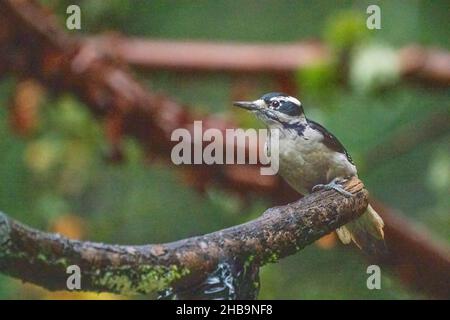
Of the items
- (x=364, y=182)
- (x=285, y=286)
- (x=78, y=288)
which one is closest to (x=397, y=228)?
(x=364, y=182)

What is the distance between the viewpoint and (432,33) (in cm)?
158

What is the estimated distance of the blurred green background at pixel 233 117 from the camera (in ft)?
4.67

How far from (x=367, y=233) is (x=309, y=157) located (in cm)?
13

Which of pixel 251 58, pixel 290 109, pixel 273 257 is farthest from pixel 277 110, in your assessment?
pixel 251 58

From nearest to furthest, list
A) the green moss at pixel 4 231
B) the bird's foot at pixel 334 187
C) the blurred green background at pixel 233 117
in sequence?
the green moss at pixel 4 231, the bird's foot at pixel 334 187, the blurred green background at pixel 233 117

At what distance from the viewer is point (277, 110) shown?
1.21 m

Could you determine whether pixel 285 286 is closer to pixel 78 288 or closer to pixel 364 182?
pixel 364 182

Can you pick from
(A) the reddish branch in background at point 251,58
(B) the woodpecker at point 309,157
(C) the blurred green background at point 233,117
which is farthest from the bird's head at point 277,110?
(A) the reddish branch in background at point 251,58

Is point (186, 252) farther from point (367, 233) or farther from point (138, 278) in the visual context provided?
point (367, 233)

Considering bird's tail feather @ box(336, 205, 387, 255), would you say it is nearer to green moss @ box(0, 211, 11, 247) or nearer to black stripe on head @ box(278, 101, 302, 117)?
black stripe on head @ box(278, 101, 302, 117)

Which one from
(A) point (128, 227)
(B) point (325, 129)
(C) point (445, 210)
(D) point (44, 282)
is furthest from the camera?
(C) point (445, 210)

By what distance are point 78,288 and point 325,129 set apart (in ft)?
Answer: 1.17

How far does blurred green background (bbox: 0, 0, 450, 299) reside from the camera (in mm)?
1425

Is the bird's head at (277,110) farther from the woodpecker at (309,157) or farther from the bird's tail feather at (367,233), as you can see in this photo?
the bird's tail feather at (367,233)
